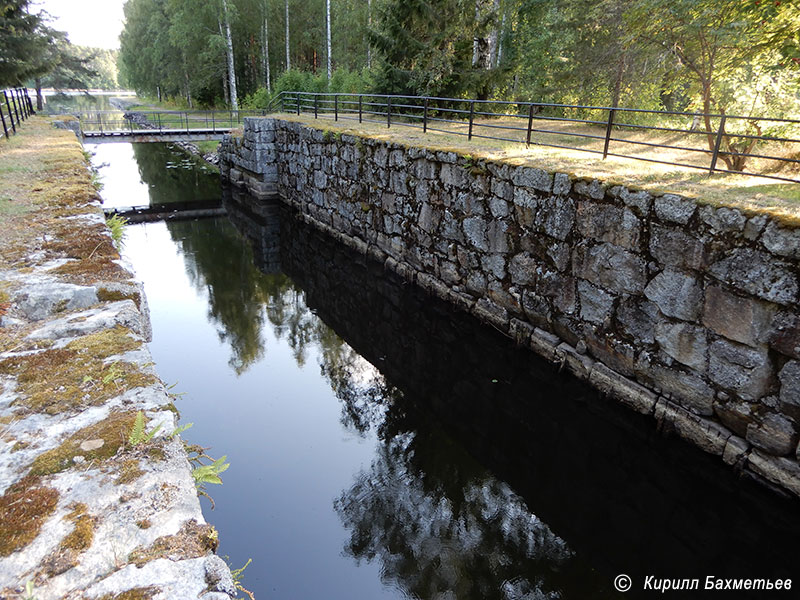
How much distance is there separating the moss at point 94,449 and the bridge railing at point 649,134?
229 inches

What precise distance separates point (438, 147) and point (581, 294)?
13.6 feet

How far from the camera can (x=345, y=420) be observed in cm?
689

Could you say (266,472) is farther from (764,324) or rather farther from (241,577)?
(764,324)

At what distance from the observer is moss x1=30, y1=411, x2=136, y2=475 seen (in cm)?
223

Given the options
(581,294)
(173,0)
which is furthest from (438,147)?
(173,0)

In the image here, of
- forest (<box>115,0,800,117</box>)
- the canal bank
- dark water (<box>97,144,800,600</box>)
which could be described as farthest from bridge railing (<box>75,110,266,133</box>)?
the canal bank

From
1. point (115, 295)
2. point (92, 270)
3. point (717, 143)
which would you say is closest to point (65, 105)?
point (92, 270)

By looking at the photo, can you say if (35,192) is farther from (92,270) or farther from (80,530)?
(80,530)

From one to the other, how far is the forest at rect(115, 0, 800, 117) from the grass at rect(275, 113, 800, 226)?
1.66 m

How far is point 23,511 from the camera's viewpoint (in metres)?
2.02

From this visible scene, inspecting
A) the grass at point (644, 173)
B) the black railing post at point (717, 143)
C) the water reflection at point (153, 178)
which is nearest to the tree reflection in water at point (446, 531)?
the grass at point (644, 173)

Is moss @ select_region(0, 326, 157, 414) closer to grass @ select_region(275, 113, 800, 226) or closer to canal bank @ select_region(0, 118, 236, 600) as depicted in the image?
canal bank @ select_region(0, 118, 236, 600)

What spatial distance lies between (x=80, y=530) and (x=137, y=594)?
0.40 meters

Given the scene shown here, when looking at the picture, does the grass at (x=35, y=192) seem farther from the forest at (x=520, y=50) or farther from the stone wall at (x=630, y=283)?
the forest at (x=520, y=50)
